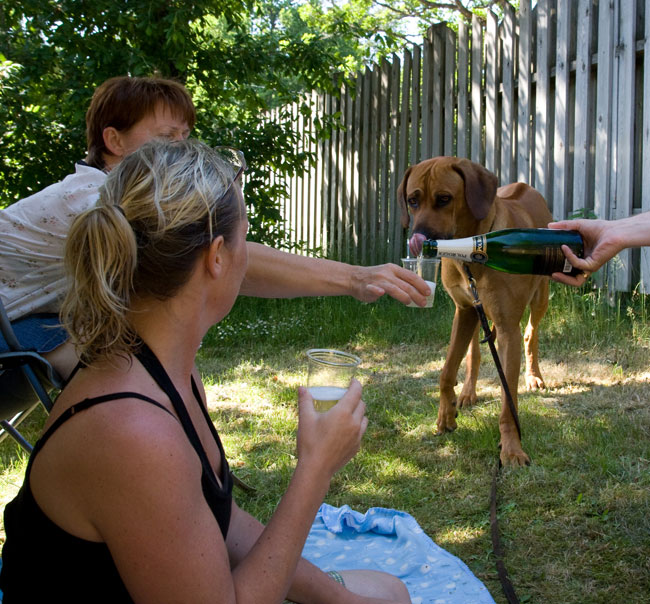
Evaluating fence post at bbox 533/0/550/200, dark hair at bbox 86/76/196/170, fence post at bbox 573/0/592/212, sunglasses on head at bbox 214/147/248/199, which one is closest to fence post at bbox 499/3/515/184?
fence post at bbox 533/0/550/200

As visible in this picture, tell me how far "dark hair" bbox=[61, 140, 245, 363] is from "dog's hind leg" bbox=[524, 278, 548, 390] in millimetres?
4210

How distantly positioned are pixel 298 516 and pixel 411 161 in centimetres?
768

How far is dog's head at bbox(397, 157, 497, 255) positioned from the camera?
14.8ft

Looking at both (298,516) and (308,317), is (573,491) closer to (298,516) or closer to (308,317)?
(298,516)

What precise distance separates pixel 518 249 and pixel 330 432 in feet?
7.06

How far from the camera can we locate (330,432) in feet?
5.44

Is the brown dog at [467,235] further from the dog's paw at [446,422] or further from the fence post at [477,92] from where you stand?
the fence post at [477,92]

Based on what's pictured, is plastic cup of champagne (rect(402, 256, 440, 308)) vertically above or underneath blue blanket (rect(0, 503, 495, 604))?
above

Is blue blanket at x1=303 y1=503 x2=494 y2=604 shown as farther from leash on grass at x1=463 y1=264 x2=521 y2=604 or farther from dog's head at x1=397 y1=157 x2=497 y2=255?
dog's head at x1=397 y1=157 x2=497 y2=255

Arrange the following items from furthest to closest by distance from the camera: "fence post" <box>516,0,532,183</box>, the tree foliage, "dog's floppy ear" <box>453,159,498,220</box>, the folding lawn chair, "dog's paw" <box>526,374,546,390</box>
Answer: "fence post" <box>516,0,532,183</box> < the tree foliage < "dog's paw" <box>526,374,546,390</box> < "dog's floppy ear" <box>453,159,498,220</box> < the folding lawn chair

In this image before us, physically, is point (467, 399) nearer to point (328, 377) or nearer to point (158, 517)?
point (328, 377)

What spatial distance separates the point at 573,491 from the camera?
11.5 ft

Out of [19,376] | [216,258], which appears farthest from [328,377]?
[19,376]

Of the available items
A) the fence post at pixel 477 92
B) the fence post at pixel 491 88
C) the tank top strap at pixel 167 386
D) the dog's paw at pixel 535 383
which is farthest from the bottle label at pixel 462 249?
the fence post at pixel 477 92
